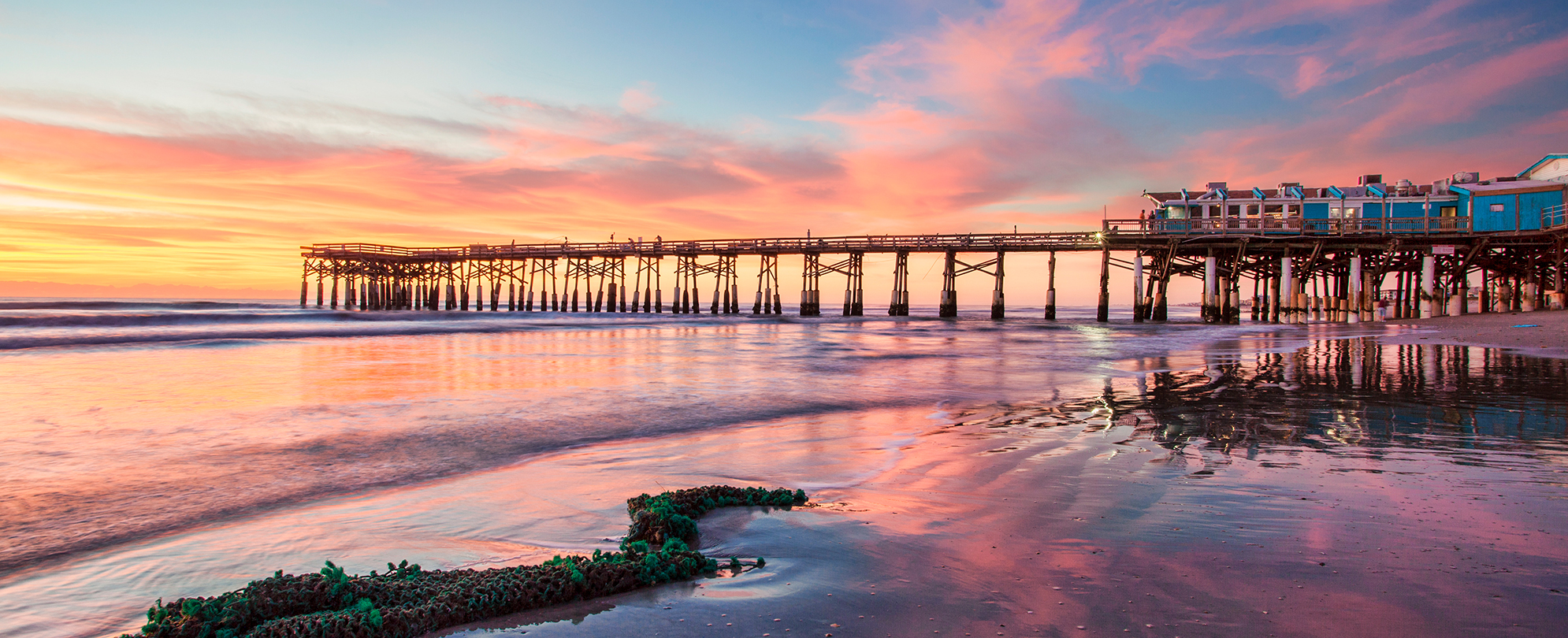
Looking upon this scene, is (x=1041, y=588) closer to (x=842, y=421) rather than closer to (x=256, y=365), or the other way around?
(x=842, y=421)

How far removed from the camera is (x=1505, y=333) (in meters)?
20.6

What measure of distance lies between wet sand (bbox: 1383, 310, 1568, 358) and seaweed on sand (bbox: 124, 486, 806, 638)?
20009 mm

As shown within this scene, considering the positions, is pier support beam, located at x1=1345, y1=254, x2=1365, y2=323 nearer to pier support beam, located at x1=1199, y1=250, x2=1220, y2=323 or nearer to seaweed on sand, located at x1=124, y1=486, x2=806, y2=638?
pier support beam, located at x1=1199, y1=250, x2=1220, y2=323

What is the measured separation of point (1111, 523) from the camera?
4145 mm

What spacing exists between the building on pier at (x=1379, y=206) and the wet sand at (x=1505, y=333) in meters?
8.64

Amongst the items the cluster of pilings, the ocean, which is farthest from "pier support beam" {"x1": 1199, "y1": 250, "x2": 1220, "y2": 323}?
the ocean

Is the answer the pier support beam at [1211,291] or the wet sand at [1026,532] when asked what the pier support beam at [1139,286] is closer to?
the pier support beam at [1211,291]

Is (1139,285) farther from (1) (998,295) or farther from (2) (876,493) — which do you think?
(2) (876,493)

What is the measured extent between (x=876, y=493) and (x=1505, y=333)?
84.3ft

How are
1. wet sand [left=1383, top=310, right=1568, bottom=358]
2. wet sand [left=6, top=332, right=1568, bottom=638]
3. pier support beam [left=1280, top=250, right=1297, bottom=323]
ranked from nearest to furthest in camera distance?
1. wet sand [left=6, top=332, right=1568, bottom=638]
2. wet sand [left=1383, top=310, right=1568, bottom=358]
3. pier support beam [left=1280, top=250, right=1297, bottom=323]

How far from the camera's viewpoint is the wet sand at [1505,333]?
672 inches

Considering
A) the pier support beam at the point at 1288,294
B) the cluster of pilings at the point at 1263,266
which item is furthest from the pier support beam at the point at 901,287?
the pier support beam at the point at 1288,294

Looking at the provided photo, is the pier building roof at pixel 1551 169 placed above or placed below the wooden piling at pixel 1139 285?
above

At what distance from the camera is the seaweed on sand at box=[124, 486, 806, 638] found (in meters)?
2.77
